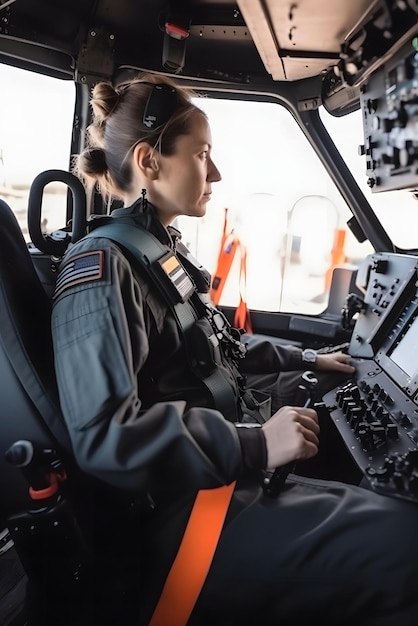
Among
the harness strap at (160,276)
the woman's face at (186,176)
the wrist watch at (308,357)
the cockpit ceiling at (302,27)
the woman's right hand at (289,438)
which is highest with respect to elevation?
the cockpit ceiling at (302,27)

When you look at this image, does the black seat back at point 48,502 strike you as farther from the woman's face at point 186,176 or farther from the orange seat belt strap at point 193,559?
the woman's face at point 186,176

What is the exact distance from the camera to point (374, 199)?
7.23ft

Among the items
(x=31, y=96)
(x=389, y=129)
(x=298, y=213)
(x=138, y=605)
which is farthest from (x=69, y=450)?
(x=298, y=213)

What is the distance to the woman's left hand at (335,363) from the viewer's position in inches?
67.4

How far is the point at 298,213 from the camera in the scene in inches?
111

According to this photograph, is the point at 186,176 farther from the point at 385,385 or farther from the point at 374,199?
the point at 374,199

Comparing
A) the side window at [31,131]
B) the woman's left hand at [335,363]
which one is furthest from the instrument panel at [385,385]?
the side window at [31,131]

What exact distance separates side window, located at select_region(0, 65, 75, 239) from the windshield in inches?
45.0

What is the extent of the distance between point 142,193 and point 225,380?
0.55 m

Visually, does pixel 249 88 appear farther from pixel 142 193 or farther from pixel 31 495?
pixel 31 495

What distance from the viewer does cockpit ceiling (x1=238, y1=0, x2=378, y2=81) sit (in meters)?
1.13

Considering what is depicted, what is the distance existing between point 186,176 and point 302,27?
1.59ft

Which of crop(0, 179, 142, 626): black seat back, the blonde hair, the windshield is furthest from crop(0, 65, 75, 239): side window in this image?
the windshield

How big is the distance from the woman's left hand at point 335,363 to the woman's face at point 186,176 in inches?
28.3
